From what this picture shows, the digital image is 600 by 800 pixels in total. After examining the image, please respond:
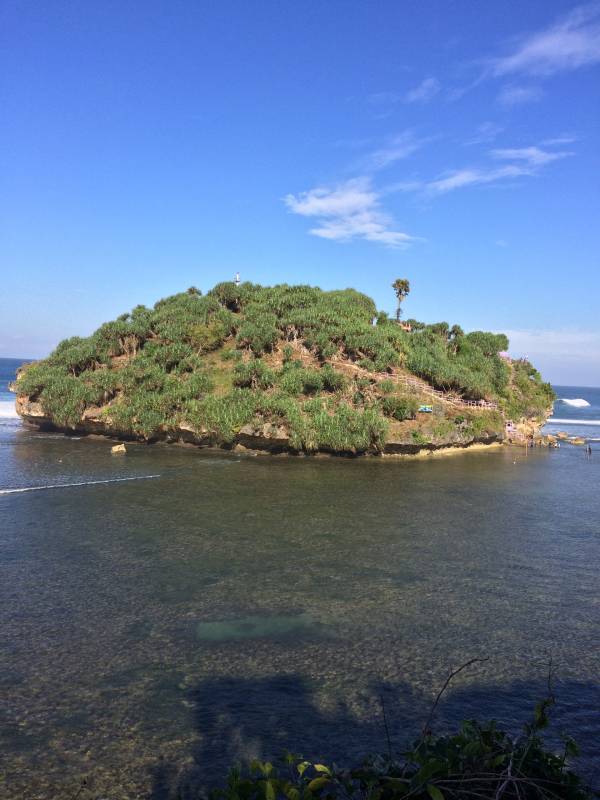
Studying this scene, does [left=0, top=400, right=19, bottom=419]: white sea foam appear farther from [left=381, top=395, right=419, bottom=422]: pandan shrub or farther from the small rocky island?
[left=381, top=395, right=419, bottom=422]: pandan shrub

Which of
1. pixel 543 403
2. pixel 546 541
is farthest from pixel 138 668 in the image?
pixel 543 403

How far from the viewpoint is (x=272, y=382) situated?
155 feet

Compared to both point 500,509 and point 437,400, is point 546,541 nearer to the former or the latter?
point 500,509

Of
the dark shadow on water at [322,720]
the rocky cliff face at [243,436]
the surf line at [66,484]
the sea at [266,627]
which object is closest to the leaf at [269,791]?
the dark shadow on water at [322,720]

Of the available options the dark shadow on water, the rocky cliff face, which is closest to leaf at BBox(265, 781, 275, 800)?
the dark shadow on water

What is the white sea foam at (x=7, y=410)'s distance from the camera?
68944 mm

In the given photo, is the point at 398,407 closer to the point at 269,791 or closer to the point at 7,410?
the point at 269,791

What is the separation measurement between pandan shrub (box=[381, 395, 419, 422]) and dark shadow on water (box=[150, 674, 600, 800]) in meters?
34.2

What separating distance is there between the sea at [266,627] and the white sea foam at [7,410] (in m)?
46.5

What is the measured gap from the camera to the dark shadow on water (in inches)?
338

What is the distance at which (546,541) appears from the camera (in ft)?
71.1

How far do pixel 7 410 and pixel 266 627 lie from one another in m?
73.5

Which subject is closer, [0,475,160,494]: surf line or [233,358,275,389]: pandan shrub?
[0,475,160,494]: surf line

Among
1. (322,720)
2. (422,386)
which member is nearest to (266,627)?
(322,720)
